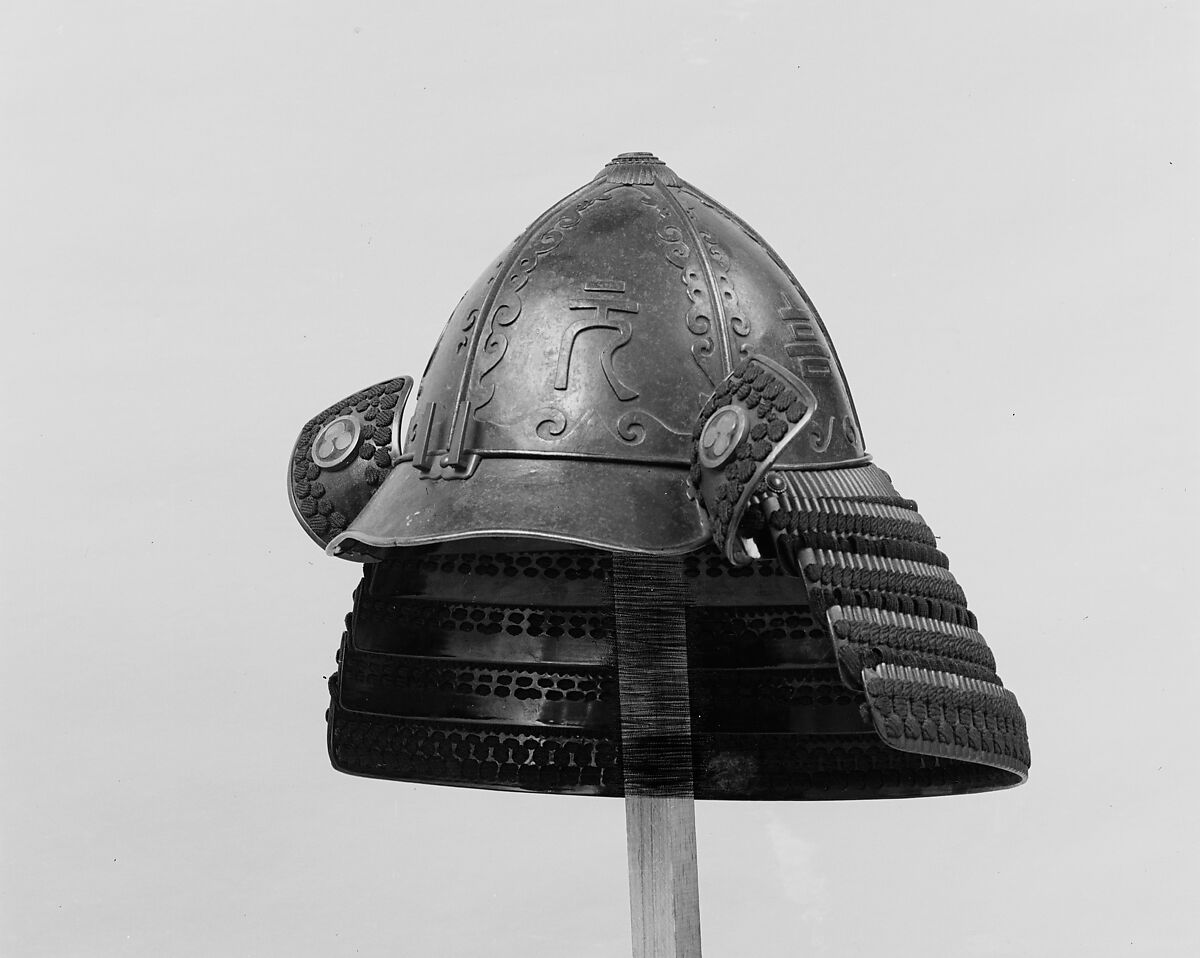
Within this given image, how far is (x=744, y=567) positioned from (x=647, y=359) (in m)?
0.56

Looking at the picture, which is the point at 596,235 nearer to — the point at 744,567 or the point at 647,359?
the point at 647,359

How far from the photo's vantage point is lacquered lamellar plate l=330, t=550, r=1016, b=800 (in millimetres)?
5703

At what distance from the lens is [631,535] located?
531 centimetres

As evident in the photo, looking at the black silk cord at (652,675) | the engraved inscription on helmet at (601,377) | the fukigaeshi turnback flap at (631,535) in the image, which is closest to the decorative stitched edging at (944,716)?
the fukigaeshi turnback flap at (631,535)

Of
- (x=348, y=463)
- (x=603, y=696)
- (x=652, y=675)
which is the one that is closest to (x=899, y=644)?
(x=652, y=675)

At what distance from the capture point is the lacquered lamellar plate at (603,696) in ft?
18.7

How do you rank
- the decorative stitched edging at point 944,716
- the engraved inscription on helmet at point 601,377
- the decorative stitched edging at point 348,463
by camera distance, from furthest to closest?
the decorative stitched edging at point 348,463, the engraved inscription on helmet at point 601,377, the decorative stitched edging at point 944,716

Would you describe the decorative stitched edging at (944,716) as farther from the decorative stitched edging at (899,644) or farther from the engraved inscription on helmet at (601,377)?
the engraved inscription on helmet at (601,377)

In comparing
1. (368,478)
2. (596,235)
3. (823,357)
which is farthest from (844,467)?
(368,478)

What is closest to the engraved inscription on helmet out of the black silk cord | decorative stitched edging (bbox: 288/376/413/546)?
decorative stitched edging (bbox: 288/376/413/546)

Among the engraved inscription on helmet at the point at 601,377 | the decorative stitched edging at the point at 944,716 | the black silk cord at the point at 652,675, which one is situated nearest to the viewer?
the decorative stitched edging at the point at 944,716

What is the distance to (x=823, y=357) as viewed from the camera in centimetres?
568

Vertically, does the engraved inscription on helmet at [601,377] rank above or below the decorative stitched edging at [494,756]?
above

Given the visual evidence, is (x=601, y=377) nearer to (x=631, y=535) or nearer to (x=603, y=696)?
(x=631, y=535)
